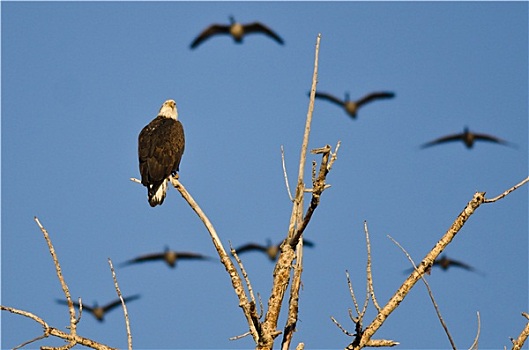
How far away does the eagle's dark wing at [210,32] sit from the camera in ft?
90.2

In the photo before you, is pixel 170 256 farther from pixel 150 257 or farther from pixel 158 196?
pixel 158 196

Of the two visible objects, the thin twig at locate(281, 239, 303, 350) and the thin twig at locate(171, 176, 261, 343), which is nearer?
the thin twig at locate(171, 176, 261, 343)

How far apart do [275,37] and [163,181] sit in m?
17.5

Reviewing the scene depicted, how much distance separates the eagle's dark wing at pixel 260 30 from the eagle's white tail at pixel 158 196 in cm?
1724

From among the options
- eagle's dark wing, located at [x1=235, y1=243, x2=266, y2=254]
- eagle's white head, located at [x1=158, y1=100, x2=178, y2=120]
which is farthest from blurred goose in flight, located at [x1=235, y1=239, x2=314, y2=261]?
eagle's white head, located at [x1=158, y1=100, x2=178, y2=120]

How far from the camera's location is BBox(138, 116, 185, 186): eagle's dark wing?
34.9ft

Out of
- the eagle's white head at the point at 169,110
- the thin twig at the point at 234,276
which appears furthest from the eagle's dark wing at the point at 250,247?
the thin twig at the point at 234,276

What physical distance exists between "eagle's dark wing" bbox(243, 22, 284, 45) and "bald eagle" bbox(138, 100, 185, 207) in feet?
51.1

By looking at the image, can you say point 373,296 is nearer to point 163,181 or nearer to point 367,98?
point 163,181

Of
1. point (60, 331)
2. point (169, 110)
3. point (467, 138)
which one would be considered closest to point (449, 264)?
point (467, 138)

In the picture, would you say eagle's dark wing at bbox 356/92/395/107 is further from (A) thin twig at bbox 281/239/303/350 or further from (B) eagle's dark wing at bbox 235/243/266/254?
(A) thin twig at bbox 281/239/303/350

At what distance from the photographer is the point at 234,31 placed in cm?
2744

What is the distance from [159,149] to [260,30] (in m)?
17.3

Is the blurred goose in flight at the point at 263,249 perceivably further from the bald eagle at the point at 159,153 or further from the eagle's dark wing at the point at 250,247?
the bald eagle at the point at 159,153
